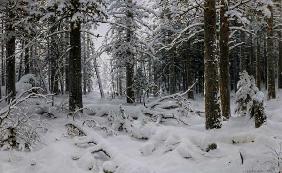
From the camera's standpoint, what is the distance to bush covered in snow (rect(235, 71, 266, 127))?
9320mm

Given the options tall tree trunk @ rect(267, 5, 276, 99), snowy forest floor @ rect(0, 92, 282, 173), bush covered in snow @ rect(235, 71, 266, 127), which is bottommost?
snowy forest floor @ rect(0, 92, 282, 173)

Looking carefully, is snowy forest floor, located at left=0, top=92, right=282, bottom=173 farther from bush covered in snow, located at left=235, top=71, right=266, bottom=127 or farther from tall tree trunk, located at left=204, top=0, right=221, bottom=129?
tall tree trunk, located at left=204, top=0, right=221, bottom=129

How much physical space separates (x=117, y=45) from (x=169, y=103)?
795 cm

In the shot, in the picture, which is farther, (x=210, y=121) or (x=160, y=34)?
(x=160, y=34)

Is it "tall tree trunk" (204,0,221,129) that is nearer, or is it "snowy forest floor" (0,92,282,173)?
"snowy forest floor" (0,92,282,173)

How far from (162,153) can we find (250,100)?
Result: 9.82 ft

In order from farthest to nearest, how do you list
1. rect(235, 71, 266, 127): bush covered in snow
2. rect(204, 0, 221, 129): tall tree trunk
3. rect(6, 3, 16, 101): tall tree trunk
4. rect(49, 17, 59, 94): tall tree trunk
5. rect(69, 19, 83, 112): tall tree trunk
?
rect(6, 3, 16, 101): tall tree trunk → rect(49, 17, 59, 94): tall tree trunk → rect(69, 19, 83, 112): tall tree trunk → rect(204, 0, 221, 129): tall tree trunk → rect(235, 71, 266, 127): bush covered in snow

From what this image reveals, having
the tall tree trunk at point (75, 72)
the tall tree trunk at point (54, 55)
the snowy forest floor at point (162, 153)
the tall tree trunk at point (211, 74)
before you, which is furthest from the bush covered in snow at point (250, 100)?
the tall tree trunk at point (54, 55)

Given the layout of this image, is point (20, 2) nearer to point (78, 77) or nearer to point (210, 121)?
point (78, 77)

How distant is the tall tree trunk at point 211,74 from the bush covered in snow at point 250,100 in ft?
2.67

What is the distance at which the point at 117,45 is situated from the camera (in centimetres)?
2100

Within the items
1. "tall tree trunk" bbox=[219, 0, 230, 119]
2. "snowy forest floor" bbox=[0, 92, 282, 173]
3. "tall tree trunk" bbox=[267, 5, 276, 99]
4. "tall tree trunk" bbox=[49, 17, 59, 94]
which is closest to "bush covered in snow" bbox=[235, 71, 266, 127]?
"snowy forest floor" bbox=[0, 92, 282, 173]

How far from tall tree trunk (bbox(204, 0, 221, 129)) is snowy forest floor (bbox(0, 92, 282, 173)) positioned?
1.31 ft

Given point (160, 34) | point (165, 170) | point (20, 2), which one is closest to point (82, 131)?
point (165, 170)
